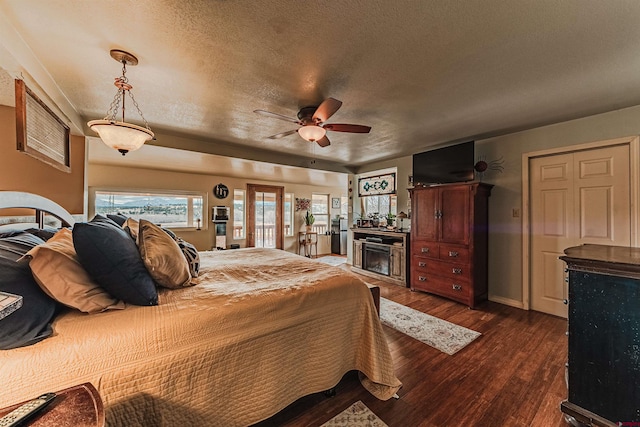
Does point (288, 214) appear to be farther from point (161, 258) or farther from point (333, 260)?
point (161, 258)

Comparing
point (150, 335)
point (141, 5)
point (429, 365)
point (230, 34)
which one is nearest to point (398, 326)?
point (429, 365)

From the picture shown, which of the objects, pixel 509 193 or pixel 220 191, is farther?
pixel 220 191

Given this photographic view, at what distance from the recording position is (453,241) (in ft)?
11.3

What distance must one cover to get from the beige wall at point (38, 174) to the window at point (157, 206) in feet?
6.01

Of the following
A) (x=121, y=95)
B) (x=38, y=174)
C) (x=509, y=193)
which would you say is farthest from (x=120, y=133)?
(x=509, y=193)

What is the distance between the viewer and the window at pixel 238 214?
5.94 m

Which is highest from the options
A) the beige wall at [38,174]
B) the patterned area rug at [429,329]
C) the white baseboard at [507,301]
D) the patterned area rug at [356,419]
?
the beige wall at [38,174]

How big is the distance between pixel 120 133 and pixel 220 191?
3915 millimetres

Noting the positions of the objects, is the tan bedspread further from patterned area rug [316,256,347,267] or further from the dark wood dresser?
patterned area rug [316,256,347,267]

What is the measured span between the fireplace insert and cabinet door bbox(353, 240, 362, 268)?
12cm

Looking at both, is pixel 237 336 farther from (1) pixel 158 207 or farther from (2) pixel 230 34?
(1) pixel 158 207

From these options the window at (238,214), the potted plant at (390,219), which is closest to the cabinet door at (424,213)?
the potted plant at (390,219)

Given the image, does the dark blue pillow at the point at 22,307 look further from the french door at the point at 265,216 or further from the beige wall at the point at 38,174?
the french door at the point at 265,216

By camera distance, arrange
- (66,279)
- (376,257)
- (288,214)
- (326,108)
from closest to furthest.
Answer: (66,279), (326,108), (376,257), (288,214)
